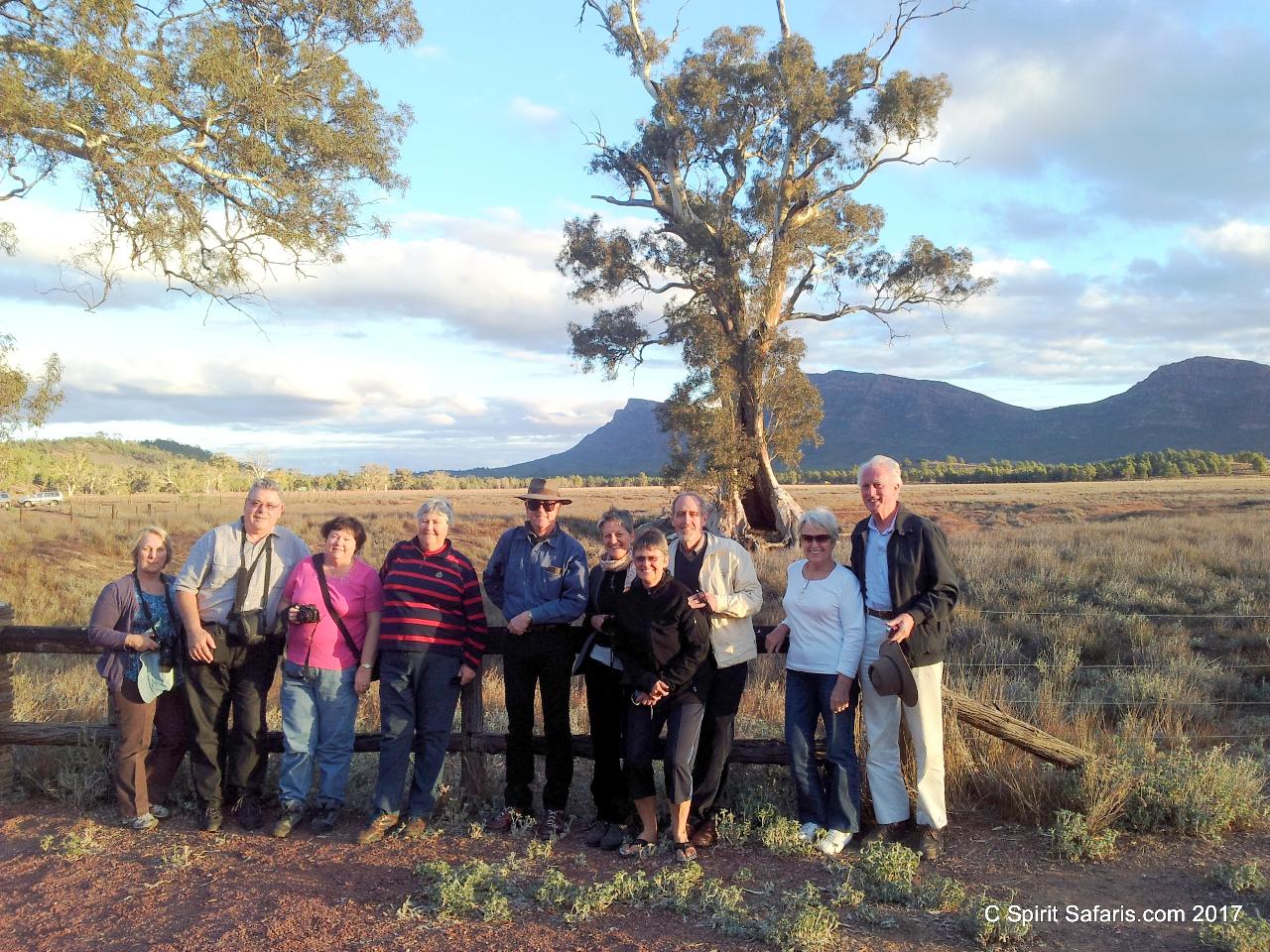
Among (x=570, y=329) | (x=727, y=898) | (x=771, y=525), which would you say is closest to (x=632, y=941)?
(x=727, y=898)

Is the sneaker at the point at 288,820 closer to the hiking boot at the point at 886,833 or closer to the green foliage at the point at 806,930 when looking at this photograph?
the green foliage at the point at 806,930

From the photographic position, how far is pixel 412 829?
477 cm

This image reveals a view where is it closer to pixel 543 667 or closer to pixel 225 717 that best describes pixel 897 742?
pixel 543 667

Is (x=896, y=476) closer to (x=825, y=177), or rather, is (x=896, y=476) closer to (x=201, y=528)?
(x=825, y=177)

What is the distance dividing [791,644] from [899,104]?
22.2 metres

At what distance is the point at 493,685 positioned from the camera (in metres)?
8.39

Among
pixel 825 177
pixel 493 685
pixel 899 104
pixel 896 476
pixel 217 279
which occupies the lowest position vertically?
pixel 493 685

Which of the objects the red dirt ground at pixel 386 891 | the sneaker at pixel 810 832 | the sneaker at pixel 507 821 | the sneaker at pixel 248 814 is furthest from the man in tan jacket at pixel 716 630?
the sneaker at pixel 248 814

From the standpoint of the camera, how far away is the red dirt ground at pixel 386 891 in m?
3.56

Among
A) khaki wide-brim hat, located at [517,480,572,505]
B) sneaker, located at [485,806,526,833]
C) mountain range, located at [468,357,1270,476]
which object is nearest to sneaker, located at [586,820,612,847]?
sneaker, located at [485,806,526,833]

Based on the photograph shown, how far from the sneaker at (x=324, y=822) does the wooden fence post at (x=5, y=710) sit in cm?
212

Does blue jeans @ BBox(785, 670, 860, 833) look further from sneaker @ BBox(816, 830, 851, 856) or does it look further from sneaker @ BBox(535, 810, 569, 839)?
sneaker @ BBox(535, 810, 569, 839)

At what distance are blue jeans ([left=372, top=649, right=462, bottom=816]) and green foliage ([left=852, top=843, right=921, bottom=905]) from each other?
2337 mm

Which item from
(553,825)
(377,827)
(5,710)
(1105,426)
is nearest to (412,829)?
(377,827)
